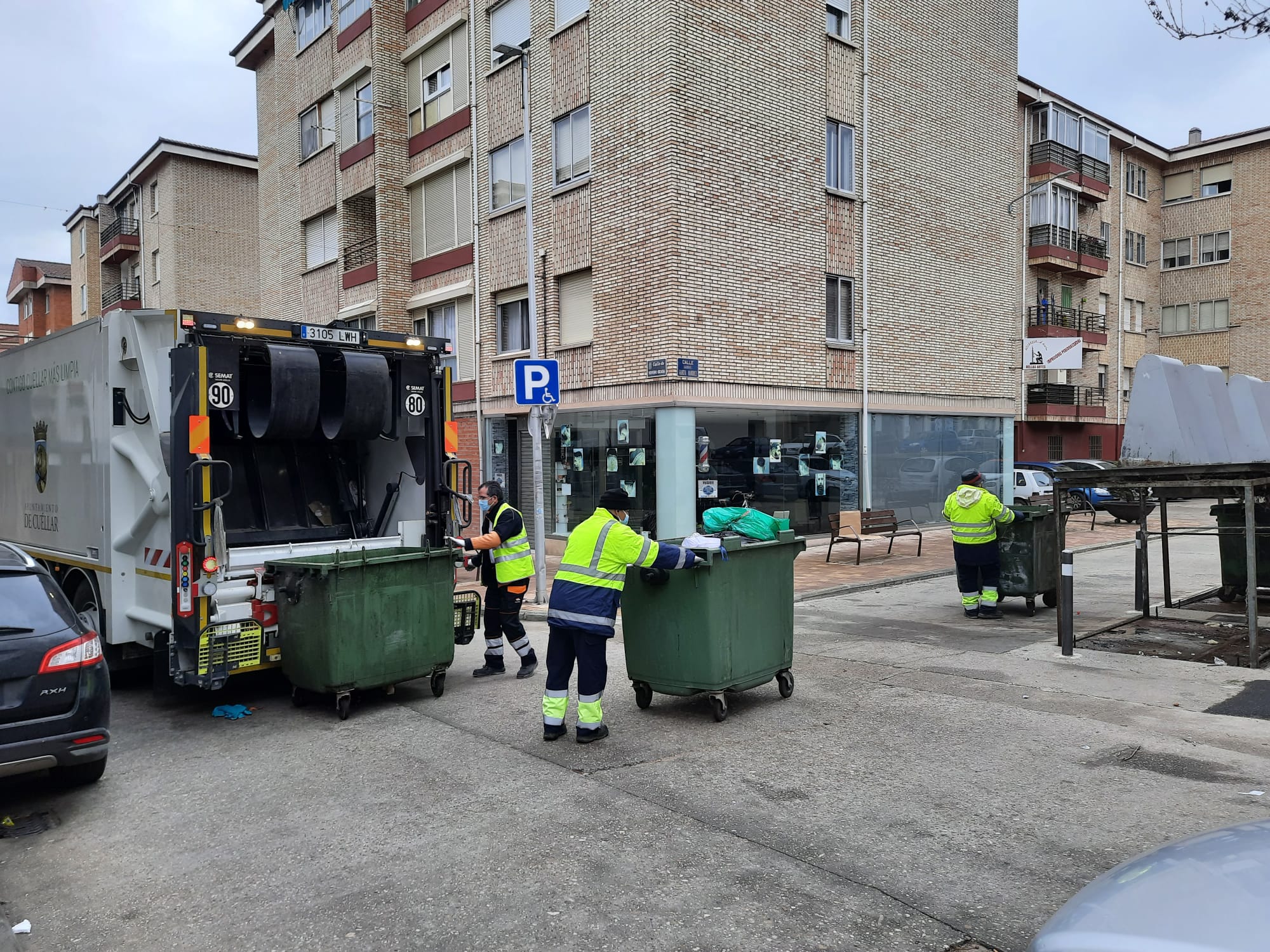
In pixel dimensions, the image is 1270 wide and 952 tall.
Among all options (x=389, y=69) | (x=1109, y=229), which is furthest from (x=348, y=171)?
A: (x=1109, y=229)

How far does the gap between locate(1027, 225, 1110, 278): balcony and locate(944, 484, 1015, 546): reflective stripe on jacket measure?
890 inches

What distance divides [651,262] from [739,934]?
13.9 metres

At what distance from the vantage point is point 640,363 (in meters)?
16.9

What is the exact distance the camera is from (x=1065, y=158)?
103 ft

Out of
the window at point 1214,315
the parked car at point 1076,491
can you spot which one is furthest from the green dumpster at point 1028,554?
the window at point 1214,315

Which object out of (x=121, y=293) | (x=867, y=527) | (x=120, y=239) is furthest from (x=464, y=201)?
(x=121, y=293)

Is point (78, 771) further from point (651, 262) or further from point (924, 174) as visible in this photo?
point (924, 174)

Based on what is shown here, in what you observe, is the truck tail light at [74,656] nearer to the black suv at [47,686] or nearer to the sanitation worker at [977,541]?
the black suv at [47,686]

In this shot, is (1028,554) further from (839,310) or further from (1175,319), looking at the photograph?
(1175,319)

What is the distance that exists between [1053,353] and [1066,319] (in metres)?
9.18

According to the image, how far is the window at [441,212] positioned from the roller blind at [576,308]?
4.05 metres

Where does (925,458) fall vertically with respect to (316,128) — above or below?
below

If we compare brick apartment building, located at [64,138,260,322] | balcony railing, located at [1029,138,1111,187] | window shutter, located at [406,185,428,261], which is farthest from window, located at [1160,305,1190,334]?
brick apartment building, located at [64,138,260,322]

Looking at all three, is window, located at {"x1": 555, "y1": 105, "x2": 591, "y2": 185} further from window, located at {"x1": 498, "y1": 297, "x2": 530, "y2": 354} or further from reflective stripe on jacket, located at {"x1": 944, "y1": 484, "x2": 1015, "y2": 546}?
reflective stripe on jacket, located at {"x1": 944, "y1": 484, "x2": 1015, "y2": 546}
